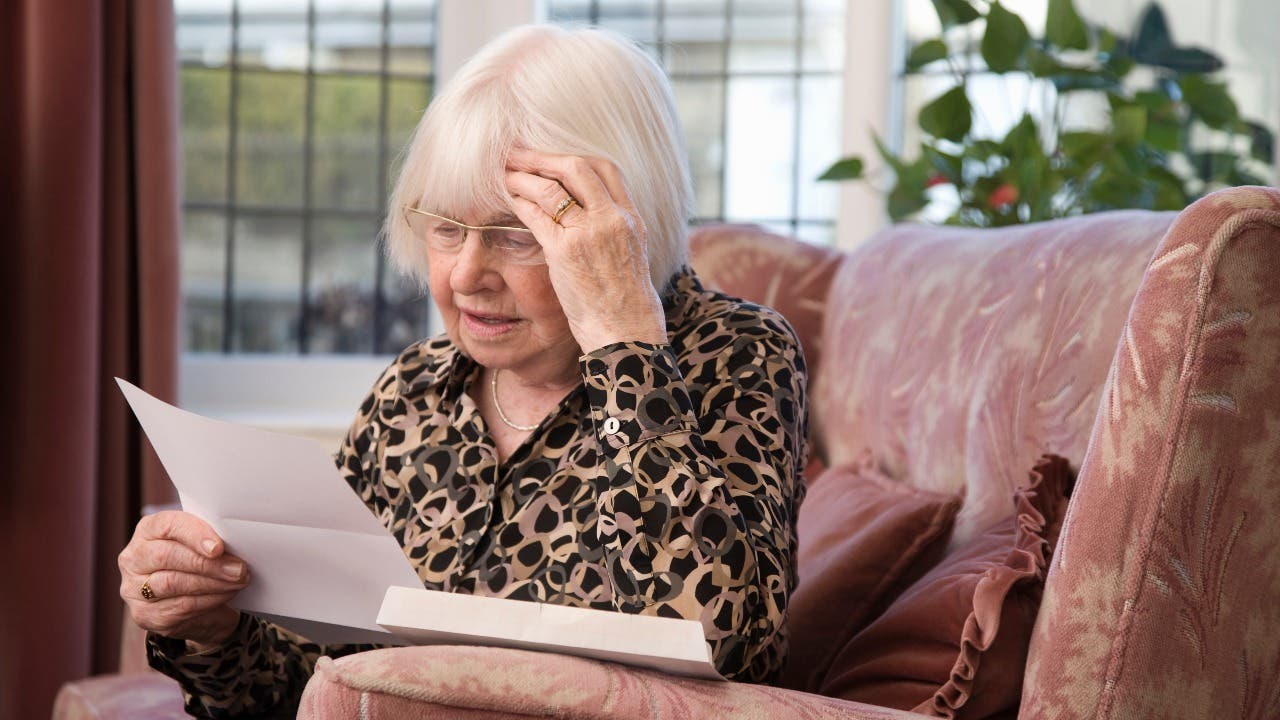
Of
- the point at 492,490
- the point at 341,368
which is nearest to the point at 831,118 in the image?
the point at 341,368

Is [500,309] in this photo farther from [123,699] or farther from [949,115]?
[949,115]

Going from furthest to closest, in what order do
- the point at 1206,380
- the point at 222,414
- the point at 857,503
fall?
the point at 222,414 → the point at 857,503 → the point at 1206,380

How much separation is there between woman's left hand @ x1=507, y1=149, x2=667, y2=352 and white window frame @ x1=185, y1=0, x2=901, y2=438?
1.80 metres

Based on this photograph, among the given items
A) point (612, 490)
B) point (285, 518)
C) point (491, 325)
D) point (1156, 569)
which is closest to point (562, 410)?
point (491, 325)

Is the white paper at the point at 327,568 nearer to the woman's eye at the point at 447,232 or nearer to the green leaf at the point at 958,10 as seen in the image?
the woman's eye at the point at 447,232

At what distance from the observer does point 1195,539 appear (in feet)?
3.09

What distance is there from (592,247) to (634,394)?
0.16 metres

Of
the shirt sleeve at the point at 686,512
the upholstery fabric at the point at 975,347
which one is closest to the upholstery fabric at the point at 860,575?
the upholstery fabric at the point at 975,347

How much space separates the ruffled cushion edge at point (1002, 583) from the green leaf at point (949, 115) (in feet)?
4.39

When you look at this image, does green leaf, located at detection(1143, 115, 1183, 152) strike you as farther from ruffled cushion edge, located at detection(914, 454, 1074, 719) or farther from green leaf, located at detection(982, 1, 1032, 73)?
ruffled cushion edge, located at detection(914, 454, 1074, 719)

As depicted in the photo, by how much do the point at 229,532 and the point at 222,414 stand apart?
1.96 meters

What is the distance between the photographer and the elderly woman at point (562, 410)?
3.67 ft

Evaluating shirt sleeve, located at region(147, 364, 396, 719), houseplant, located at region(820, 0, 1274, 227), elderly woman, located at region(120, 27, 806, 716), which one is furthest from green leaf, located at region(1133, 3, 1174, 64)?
shirt sleeve, located at region(147, 364, 396, 719)

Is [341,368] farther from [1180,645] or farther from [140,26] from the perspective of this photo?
[1180,645]
